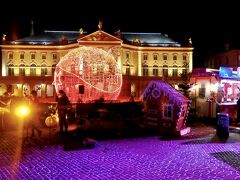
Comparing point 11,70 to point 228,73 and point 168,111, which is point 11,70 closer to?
point 228,73

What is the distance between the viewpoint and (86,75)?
22.1 meters

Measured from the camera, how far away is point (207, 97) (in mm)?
19312

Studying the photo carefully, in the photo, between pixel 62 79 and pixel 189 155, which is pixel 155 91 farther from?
pixel 62 79

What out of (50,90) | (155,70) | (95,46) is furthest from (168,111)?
(155,70)

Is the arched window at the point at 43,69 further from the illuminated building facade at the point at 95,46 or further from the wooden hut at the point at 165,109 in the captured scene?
the wooden hut at the point at 165,109

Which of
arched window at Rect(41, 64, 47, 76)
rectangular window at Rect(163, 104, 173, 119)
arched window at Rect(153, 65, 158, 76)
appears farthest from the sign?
arched window at Rect(41, 64, 47, 76)

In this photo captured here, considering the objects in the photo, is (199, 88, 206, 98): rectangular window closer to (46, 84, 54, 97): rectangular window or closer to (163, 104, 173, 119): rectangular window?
(163, 104, 173, 119): rectangular window

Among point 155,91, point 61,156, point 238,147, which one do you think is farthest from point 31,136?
point 238,147

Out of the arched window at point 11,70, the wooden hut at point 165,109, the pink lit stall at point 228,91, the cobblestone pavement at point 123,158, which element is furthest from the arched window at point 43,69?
the cobblestone pavement at point 123,158

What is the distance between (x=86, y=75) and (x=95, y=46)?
33.4 meters

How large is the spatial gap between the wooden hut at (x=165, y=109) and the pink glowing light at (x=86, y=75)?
6.71 m

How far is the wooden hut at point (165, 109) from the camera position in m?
12.8

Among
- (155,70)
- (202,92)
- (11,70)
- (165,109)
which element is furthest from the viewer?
(155,70)

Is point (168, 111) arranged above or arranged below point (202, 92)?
below
